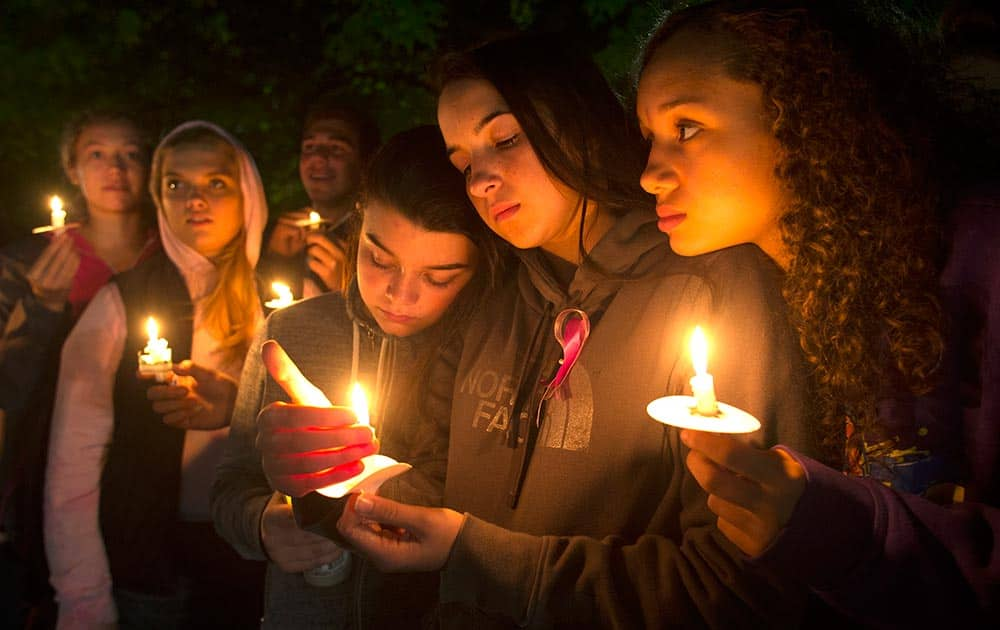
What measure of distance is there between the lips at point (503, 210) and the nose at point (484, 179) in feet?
0.16

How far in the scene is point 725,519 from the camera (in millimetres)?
1692

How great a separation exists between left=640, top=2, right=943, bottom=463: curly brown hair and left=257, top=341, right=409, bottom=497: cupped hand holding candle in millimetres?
1149

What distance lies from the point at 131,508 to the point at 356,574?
1.83m

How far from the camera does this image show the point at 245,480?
3.07 meters

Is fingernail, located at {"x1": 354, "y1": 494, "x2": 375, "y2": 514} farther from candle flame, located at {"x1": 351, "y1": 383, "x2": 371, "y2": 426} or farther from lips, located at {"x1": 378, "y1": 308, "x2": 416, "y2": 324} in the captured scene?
Answer: lips, located at {"x1": 378, "y1": 308, "x2": 416, "y2": 324}

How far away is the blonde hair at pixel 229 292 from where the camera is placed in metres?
4.39

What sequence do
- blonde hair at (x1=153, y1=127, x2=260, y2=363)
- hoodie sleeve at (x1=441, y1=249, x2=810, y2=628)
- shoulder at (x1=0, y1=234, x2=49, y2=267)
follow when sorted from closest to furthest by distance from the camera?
hoodie sleeve at (x1=441, y1=249, x2=810, y2=628) → blonde hair at (x1=153, y1=127, x2=260, y2=363) → shoulder at (x1=0, y1=234, x2=49, y2=267)

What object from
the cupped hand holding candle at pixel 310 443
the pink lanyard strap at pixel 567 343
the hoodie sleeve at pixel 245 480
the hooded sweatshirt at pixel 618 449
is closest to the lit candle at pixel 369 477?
the cupped hand holding candle at pixel 310 443

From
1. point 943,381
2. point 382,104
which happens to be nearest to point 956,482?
point 943,381

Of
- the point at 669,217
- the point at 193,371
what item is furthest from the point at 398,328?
the point at 193,371

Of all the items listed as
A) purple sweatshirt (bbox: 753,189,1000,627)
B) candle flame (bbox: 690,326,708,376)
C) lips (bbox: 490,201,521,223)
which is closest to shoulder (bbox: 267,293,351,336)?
lips (bbox: 490,201,521,223)

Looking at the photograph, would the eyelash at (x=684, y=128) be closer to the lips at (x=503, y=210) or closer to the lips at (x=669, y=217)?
the lips at (x=669, y=217)

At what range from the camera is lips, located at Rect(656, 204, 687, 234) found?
1949 millimetres

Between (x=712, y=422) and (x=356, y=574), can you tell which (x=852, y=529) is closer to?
(x=712, y=422)
